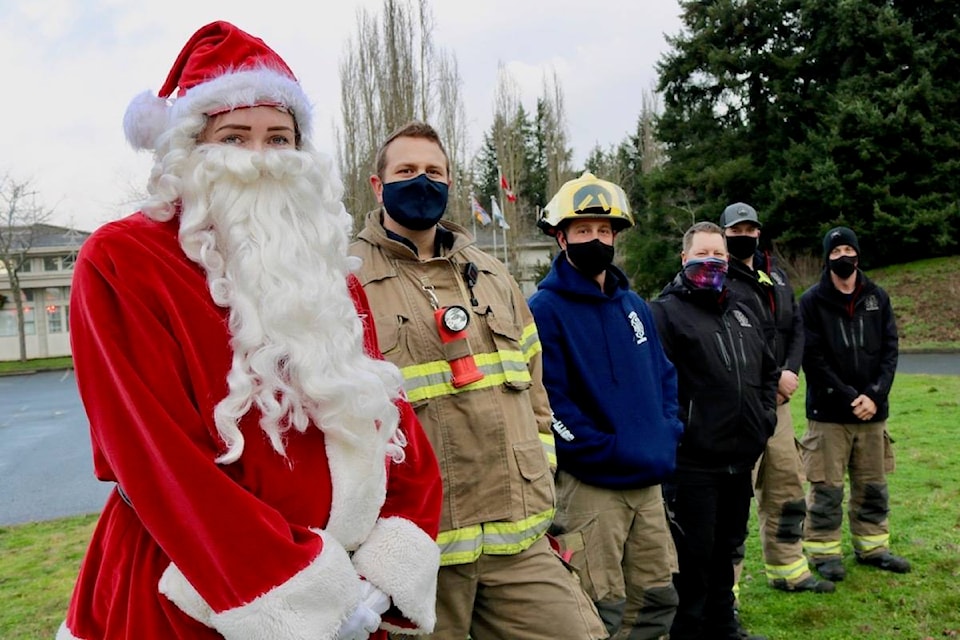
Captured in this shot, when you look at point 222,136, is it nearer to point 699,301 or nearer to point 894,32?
point 699,301

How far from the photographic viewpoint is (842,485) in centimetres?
539

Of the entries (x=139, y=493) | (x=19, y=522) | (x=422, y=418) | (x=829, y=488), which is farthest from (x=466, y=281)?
(x=19, y=522)

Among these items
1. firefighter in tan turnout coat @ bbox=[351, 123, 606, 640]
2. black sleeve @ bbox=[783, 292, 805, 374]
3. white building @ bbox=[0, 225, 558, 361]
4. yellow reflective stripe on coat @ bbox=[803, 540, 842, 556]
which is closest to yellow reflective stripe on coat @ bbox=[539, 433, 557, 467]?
firefighter in tan turnout coat @ bbox=[351, 123, 606, 640]

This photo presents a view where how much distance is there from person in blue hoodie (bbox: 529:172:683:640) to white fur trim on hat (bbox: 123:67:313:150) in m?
1.76

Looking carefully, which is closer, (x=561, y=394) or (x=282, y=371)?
(x=282, y=371)

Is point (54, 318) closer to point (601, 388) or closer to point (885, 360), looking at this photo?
point (885, 360)

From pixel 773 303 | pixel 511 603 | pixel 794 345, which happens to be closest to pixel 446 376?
pixel 511 603

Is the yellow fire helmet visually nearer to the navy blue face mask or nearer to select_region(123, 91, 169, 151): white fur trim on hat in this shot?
the navy blue face mask

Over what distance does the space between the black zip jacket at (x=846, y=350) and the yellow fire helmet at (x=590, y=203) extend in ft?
8.11

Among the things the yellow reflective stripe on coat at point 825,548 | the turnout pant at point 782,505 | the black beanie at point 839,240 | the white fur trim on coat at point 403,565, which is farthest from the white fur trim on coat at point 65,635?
the black beanie at point 839,240

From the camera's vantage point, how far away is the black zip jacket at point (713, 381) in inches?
163

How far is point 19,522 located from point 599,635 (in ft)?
22.0

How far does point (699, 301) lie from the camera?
14.2 ft

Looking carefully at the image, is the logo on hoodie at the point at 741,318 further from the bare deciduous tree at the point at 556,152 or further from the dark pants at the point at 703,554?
the bare deciduous tree at the point at 556,152
